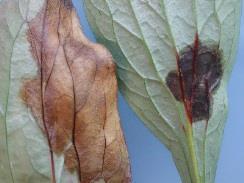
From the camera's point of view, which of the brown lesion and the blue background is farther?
the blue background

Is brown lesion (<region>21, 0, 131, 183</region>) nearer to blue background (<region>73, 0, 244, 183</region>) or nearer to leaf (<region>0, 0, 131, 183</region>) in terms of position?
leaf (<region>0, 0, 131, 183</region>)

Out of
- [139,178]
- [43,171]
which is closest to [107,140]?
[43,171]

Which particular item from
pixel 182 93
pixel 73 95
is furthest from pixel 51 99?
pixel 182 93

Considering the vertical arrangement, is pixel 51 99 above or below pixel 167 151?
above

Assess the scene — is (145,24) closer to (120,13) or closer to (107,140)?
(120,13)

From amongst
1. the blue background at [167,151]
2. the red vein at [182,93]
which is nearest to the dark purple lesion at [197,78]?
the red vein at [182,93]

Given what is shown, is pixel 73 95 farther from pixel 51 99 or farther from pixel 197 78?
pixel 197 78

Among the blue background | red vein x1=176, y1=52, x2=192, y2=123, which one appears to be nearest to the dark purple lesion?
red vein x1=176, y1=52, x2=192, y2=123
